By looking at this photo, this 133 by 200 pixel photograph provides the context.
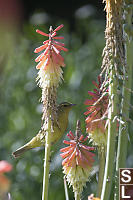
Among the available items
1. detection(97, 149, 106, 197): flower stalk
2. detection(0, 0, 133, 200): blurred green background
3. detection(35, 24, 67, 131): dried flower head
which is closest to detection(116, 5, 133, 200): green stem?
detection(97, 149, 106, 197): flower stalk

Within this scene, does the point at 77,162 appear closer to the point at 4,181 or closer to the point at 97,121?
the point at 97,121

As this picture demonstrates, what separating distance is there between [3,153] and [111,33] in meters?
2.73

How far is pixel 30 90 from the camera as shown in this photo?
364 cm

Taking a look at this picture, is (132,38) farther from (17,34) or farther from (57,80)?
(17,34)

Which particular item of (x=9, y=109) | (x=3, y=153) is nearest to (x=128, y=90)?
(x=3, y=153)

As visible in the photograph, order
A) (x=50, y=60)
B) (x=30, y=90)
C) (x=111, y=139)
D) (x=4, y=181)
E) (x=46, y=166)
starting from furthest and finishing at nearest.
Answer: (x=30, y=90), (x=50, y=60), (x=46, y=166), (x=111, y=139), (x=4, y=181)

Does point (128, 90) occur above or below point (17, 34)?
below

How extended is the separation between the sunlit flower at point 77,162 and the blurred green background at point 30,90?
1724mm

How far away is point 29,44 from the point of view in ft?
14.4

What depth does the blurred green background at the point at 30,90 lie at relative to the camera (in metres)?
3.20

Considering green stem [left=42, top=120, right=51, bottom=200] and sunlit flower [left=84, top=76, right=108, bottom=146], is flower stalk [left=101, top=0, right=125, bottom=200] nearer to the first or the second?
green stem [left=42, top=120, right=51, bottom=200]

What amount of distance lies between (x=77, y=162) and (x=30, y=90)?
8.20 ft

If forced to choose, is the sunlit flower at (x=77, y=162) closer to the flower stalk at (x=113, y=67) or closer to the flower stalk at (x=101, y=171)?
the flower stalk at (x=101, y=171)

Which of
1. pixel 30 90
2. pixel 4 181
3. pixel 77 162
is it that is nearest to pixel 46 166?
pixel 77 162
